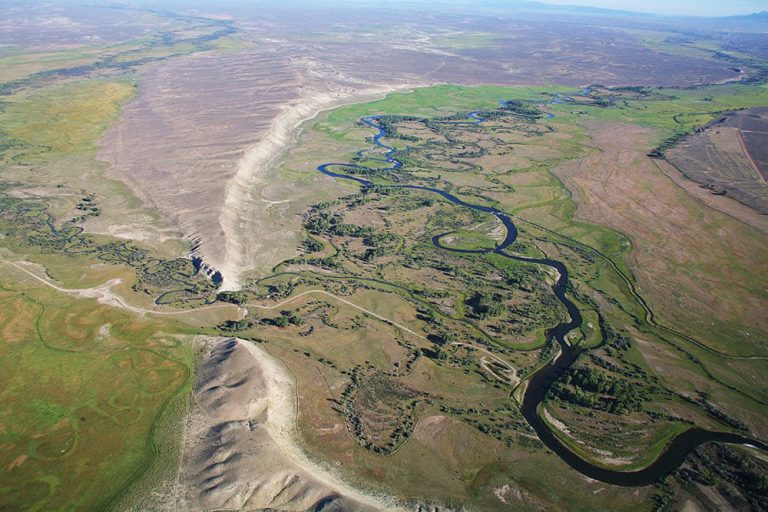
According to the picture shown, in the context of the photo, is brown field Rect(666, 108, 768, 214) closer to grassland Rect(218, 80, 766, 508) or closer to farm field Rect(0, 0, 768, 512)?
farm field Rect(0, 0, 768, 512)

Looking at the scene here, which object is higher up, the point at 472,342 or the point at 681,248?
the point at 681,248

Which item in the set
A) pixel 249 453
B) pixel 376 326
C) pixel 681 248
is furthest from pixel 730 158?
pixel 249 453

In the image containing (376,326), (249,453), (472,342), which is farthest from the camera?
(376,326)

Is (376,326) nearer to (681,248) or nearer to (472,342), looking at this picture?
(472,342)

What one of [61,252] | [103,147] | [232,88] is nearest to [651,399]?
[61,252]

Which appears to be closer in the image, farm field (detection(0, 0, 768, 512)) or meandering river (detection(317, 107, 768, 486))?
farm field (detection(0, 0, 768, 512))

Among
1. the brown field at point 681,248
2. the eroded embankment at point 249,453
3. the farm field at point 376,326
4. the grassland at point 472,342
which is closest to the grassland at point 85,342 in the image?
the farm field at point 376,326

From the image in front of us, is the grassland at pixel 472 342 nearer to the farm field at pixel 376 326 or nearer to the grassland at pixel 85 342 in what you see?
the farm field at pixel 376 326

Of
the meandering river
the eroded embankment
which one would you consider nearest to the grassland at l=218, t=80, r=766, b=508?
the meandering river

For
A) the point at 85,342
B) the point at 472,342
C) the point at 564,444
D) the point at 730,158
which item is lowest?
the point at 85,342
